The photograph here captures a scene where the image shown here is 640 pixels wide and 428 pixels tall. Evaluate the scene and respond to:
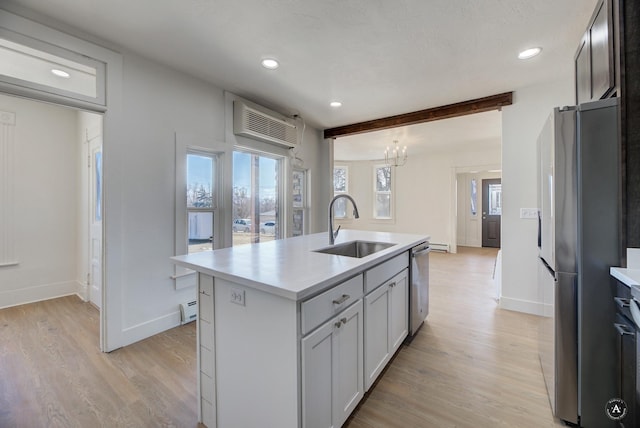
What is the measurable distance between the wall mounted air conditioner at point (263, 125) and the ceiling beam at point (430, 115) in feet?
3.29

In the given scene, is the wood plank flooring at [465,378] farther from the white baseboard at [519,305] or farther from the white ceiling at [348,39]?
the white ceiling at [348,39]

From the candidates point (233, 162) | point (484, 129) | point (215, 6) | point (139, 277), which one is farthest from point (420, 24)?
point (484, 129)

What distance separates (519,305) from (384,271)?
2322 mm

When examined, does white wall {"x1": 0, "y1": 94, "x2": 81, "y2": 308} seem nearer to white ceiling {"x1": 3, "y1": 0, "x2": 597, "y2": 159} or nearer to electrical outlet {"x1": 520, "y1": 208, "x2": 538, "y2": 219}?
white ceiling {"x1": 3, "y1": 0, "x2": 597, "y2": 159}

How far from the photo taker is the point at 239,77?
285cm

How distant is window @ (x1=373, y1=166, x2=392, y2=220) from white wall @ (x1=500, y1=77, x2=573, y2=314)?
4.51 m

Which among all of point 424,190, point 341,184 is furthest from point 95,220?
point 424,190

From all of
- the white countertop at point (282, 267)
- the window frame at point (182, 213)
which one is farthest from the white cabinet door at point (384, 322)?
the window frame at point (182, 213)

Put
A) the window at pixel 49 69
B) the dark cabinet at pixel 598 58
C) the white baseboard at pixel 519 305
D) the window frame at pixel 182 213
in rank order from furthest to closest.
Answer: the white baseboard at pixel 519 305
the window frame at pixel 182 213
the window at pixel 49 69
the dark cabinet at pixel 598 58

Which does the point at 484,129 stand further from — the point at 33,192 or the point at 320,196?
the point at 33,192

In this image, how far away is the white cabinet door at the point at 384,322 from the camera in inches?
65.1

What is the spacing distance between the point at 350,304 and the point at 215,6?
2.06 meters

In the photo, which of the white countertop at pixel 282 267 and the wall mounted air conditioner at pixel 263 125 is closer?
the white countertop at pixel 282 267

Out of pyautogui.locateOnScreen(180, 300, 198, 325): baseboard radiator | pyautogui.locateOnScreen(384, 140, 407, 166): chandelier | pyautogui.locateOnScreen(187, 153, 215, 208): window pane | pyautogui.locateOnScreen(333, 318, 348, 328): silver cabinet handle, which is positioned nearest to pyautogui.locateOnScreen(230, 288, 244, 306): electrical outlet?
pyautogui.locateOnScreen(333, 318, 348, 328): silver cabinet handle
